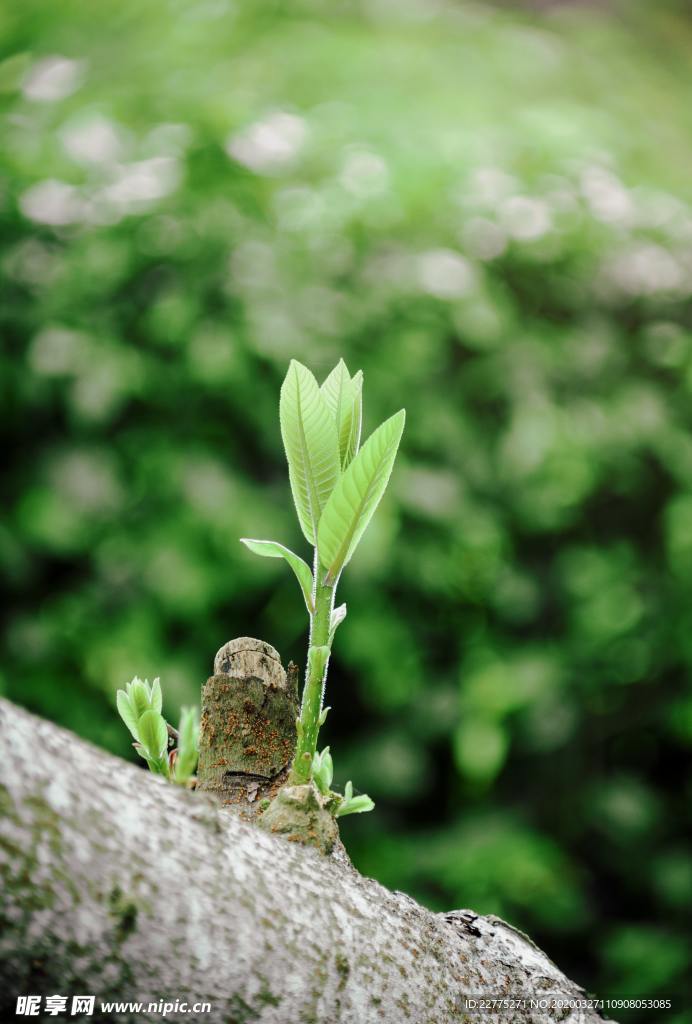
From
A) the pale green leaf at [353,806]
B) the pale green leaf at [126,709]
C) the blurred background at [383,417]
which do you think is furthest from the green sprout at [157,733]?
the blurred background at [383,417]

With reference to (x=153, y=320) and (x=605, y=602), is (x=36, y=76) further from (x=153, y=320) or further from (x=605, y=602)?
(x=605, y=602)

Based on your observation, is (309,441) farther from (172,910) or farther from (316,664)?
(172,910)

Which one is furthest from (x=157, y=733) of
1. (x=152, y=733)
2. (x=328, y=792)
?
(x=328, y=792)

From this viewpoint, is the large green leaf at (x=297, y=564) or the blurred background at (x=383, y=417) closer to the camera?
the large green leaf at (x=297, y=564)

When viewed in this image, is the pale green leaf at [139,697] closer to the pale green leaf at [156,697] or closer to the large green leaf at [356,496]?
the pale green leaf at [156,697]

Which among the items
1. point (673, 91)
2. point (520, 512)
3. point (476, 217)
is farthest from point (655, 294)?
point (673, 91)

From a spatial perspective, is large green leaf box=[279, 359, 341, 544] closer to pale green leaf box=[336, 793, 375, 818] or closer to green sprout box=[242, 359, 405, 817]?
green sprout box=[242, 359, 405, 817]
